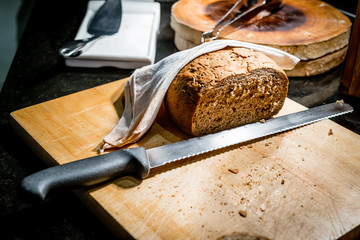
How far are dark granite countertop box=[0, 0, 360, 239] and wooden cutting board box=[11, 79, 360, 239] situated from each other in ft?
0.23

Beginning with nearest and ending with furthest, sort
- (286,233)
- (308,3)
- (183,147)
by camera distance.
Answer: (286,233) < (183,147) < (308,3)

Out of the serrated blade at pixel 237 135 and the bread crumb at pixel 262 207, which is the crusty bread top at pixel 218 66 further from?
the bread crumb at pixel 262 207

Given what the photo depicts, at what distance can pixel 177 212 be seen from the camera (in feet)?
3.45

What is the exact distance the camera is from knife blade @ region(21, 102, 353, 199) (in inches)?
39.6

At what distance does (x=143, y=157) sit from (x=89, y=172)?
182 millimetres

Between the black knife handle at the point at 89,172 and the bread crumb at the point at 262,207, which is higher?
the black knife handle at the point at 89,172

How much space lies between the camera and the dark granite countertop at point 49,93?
1075 millimetres

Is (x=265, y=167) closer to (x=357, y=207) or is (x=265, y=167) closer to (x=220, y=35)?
(x=357, y=207)

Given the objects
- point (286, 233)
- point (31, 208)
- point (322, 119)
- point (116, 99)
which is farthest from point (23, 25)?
point (286, 233)

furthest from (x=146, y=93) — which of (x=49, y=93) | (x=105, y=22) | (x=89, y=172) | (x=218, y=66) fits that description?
(x=105, y=22)

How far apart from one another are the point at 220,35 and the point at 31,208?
4.20 feet

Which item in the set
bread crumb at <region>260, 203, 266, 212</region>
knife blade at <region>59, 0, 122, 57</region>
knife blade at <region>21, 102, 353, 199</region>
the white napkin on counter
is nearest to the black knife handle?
knife blade at <region>21, 102, 353, 199</region>

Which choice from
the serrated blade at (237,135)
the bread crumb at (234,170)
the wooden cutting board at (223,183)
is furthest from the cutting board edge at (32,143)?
the bread crumb at (234,170)

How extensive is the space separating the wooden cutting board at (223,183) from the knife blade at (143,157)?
0.04m
